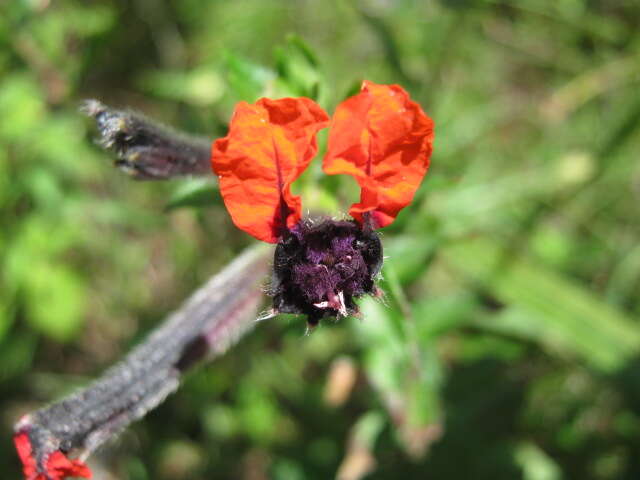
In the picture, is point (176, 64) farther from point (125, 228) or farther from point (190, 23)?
point (125, 228)

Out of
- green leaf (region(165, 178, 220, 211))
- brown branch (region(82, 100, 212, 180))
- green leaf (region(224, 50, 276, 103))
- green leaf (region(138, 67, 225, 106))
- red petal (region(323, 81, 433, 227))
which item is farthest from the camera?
green leaf (region(138, 67, 225, 106))

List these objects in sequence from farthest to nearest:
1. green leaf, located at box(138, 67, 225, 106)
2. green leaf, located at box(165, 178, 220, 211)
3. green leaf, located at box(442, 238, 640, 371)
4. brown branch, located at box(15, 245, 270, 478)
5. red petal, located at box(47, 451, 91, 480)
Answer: green leaf, located at box(138, 67, 225, 106) < green leaf, located at box(442, 238, 640, 371) < green leaf, located at box(165, 178, 220, 211) < brown branch, located at box(15, 245, 270, 478) < red petal, located at box(47, 451, 91, 480)

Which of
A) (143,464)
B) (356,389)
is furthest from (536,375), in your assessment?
(143,464)

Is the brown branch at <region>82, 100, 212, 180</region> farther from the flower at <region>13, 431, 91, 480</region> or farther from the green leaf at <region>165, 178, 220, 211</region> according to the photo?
the flower at <region>13, 431, 91, 480</region>

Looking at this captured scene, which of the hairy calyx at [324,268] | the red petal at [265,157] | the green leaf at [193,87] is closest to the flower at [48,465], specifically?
the hairy calyx at [324,268]

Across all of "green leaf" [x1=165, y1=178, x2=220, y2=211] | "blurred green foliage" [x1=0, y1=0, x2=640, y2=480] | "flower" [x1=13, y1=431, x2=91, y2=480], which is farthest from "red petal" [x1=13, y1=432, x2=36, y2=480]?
"blurred green foliage" [x1=0, y1=0, x2=640, y2=480]

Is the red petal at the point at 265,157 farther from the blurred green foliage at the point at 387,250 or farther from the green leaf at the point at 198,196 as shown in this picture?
the blurred green foliage at the point at 387,250
